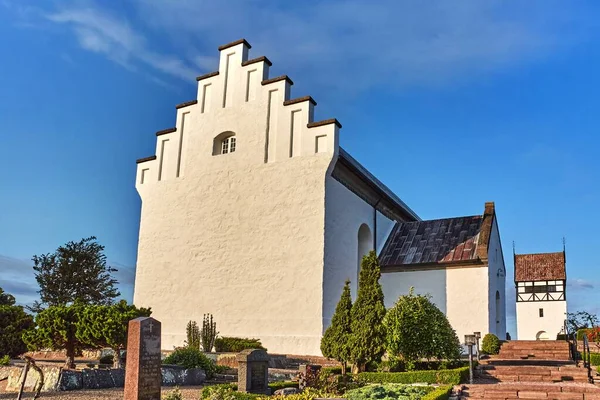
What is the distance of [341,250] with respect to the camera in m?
20.7

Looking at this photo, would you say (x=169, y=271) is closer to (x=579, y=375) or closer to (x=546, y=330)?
(x=579, y=375)

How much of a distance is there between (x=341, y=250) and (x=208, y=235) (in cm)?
564

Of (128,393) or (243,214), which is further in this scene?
(243,214)

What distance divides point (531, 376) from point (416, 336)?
11.7 ft

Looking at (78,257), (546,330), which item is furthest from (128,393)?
(546,330)

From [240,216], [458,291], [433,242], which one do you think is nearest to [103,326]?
[240,216]

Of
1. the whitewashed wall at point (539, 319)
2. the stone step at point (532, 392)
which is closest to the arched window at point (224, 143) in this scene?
the stone step at point (532, 392)

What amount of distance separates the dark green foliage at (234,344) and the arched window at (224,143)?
7.97 metres

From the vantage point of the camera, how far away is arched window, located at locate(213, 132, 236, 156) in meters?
22.9

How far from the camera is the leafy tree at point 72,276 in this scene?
29.5 meters

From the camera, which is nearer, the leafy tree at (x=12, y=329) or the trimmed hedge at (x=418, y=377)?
the trimmed hedge at (x=418, y=377)

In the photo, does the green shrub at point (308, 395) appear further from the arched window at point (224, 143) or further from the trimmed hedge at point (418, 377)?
the arched window at point (224, 143)

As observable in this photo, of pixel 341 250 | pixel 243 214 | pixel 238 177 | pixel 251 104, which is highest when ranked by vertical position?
pixel 251 104

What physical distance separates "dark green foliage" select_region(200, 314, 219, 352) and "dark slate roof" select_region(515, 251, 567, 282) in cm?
3565
